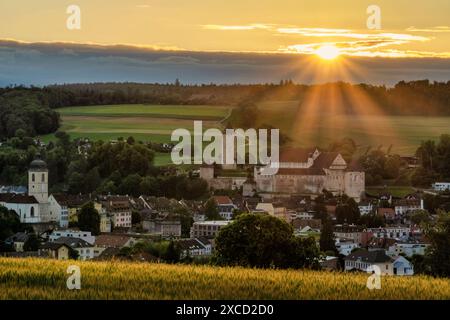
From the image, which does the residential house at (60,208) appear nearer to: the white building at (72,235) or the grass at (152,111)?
the white building at (72,235)

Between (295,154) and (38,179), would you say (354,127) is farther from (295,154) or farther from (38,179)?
(38,179)

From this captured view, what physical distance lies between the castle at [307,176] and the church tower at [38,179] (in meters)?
12.9

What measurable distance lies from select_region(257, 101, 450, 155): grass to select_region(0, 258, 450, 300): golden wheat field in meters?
86.9

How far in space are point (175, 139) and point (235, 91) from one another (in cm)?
1843

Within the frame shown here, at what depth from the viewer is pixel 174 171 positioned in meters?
92.1

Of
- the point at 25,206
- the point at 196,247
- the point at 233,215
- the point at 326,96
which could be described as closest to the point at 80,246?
the point at 196,247

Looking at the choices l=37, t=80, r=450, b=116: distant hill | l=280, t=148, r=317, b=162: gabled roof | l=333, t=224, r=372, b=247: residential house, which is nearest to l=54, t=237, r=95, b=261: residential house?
l=333, t=224, r=372, b=247: residential house

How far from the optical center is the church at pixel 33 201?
7638 centimetres

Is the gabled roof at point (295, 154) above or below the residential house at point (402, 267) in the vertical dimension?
above

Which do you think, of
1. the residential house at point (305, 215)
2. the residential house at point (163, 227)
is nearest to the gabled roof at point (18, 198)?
the residential house at point (163, 227)

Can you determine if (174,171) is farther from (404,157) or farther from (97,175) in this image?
(404,157)

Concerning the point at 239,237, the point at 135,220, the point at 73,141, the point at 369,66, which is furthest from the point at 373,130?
the point at 239,237

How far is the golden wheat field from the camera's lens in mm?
12328

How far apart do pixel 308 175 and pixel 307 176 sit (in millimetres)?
175
